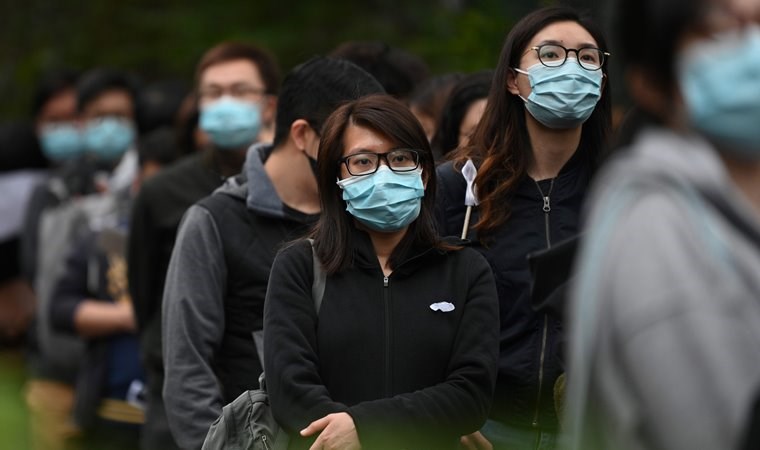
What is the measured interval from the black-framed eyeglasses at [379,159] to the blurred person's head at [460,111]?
1738 mm

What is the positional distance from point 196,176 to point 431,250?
2.53 m

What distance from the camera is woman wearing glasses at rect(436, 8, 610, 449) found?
489cm

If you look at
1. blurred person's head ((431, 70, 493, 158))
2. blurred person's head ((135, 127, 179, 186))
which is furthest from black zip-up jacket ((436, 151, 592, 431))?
blurred person's head ((135, 127, 179, 186))

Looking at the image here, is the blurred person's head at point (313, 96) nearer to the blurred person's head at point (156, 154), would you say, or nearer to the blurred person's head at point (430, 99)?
the blurred person's head at point (430, 99)

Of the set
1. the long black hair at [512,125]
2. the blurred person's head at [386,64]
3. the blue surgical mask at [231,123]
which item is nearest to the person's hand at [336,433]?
the long black hair at [512,125]

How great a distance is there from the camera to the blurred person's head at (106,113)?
10.5 metres

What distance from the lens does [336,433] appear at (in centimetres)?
438

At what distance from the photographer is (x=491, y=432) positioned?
5027mm

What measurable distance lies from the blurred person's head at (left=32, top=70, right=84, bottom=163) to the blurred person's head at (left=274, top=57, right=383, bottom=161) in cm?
565

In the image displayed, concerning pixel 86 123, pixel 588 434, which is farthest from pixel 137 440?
pixel 588 434

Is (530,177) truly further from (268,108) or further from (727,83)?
(268,108)

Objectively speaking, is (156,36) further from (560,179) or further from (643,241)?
(643,241)

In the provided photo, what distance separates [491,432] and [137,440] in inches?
141

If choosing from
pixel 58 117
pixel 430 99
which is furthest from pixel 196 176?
pixel 58 117
